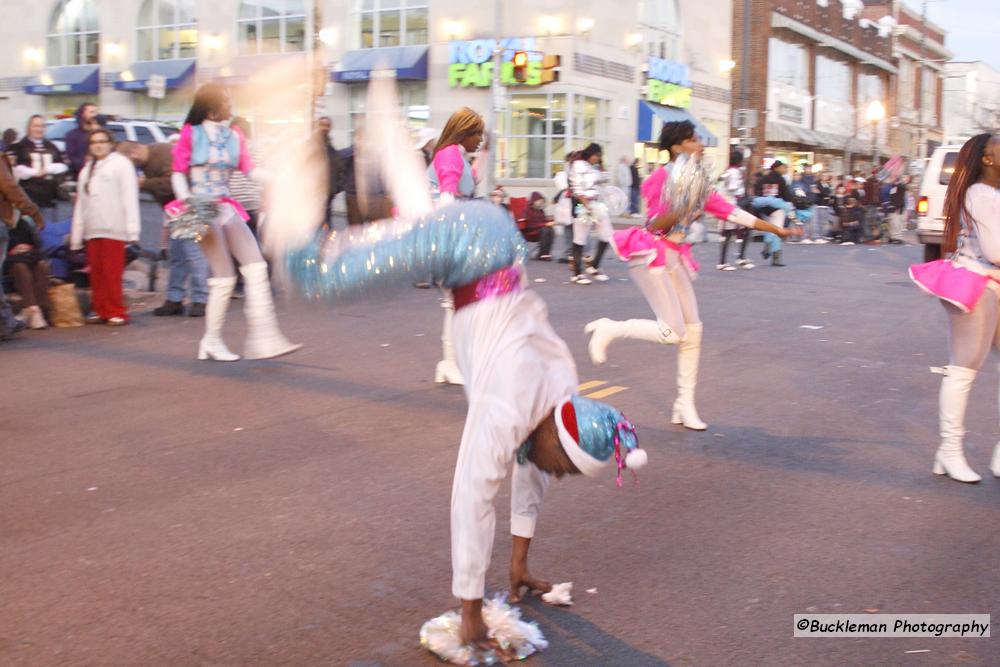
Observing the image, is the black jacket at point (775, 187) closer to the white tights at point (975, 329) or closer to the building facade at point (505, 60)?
the building facade at point (505, 60)

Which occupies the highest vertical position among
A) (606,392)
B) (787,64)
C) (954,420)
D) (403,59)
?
(787,64)

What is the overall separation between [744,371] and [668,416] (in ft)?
6.19

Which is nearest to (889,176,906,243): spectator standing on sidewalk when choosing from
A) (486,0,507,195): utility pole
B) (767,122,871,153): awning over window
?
(486,0,507,195): utility pole

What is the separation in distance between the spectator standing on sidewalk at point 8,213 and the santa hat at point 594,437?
7.49m

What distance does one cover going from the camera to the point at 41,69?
44094 millimetres

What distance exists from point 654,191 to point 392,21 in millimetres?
31682

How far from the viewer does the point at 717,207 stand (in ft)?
21.6

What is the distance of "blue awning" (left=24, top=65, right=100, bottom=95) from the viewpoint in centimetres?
4209

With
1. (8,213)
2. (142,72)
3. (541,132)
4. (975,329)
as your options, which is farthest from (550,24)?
(975,329)

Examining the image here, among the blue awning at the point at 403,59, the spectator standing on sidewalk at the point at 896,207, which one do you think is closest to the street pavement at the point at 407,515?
the spectator standing on sidewalk at the point at 896,207

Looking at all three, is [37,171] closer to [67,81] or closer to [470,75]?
[470,75]

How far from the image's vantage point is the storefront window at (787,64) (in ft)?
156

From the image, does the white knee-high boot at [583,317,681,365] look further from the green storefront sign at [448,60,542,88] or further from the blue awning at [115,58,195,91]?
the blue awning at [115,58,195,91]

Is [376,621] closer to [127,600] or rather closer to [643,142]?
[127,600]
